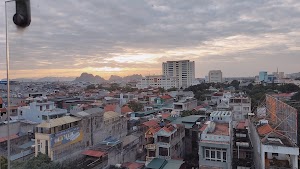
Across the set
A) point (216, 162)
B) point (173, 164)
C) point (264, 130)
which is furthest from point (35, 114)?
point (264, 130)

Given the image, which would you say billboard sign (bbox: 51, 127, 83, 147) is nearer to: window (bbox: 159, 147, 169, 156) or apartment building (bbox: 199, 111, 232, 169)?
window (bbox: 159, 147, 169, 156)

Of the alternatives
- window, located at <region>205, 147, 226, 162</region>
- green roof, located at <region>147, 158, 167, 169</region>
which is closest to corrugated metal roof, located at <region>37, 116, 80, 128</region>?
green roof, located at <region>147, 158, 167, 169</region>

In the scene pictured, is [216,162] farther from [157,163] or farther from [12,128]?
[12,128]

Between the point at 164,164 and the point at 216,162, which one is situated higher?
the point at 216,162

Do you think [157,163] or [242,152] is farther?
[242,152]

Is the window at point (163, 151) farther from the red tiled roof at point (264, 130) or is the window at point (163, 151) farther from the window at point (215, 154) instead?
the red tiled roof at point (264, 130)
